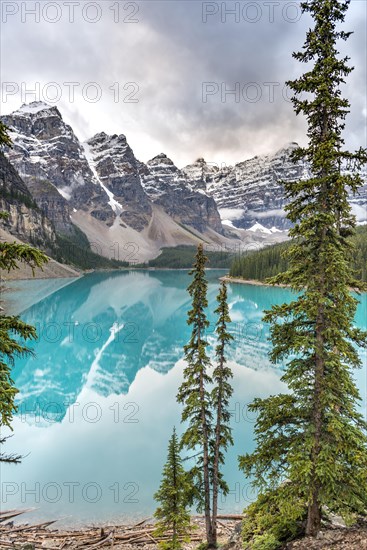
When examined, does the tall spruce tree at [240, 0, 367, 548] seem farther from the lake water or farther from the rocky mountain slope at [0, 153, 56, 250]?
the rocky mountain slope at [0, 153, 56, 250]

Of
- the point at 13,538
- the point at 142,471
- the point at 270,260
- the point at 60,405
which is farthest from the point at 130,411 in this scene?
the point at 270,260

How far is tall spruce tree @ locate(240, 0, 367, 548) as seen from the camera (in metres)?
8.30

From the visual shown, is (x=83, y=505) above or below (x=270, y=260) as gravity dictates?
below

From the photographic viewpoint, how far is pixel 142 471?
20.2 m

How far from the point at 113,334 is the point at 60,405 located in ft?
89.6

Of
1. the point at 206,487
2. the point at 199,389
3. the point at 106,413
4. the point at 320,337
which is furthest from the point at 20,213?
the point at 320,337

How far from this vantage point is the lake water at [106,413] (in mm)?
17797

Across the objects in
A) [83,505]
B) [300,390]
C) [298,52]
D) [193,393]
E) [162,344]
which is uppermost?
[298,52]

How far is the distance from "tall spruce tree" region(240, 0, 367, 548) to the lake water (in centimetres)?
1017

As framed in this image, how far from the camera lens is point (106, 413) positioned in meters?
29.0

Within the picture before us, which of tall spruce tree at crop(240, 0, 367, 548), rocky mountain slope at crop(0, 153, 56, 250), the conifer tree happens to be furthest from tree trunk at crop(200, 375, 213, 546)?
rocky mountain slope at crop(0, 153, 56, 250)

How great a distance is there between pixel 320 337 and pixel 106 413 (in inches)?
973

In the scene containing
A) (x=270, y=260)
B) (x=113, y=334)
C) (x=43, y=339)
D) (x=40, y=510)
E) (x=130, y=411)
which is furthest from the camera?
(x=270, y=260)

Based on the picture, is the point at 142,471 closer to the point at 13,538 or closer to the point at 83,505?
the point at 83,505
